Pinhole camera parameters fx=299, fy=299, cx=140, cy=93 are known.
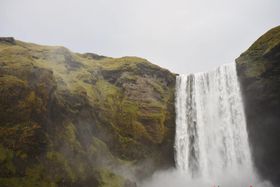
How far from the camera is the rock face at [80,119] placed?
28781 millimetres

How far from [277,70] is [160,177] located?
20.5 m

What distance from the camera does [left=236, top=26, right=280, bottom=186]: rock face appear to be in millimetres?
36134

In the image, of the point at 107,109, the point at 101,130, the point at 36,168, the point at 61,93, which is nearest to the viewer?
the point at 36,168

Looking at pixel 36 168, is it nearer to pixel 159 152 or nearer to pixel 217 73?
pixel 159 152

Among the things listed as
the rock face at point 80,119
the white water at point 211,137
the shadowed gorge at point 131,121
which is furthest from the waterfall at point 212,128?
the rock face at point 80,119

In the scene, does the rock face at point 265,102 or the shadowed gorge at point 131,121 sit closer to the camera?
the shadowed gorge at point 131,121

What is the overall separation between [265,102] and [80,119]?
2308 centimetres

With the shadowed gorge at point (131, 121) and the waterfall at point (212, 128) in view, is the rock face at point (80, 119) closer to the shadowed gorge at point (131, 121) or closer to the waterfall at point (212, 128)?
the shadowed gorge at point (131, 121)

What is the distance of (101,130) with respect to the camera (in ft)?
128

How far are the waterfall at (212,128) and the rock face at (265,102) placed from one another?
4.66 feet

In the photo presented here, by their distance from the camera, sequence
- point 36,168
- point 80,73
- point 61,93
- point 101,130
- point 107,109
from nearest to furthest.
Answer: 1. point 36,168
2. point 61,93
3. point 101,130
4. point 107,109
5. point 80,73

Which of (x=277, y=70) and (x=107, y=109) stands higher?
(x=277, y=70)

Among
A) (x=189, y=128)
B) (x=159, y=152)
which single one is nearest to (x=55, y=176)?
(x=159, y=152)

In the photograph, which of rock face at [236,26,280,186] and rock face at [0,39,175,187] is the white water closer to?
rock face at [236,26,280,186]
